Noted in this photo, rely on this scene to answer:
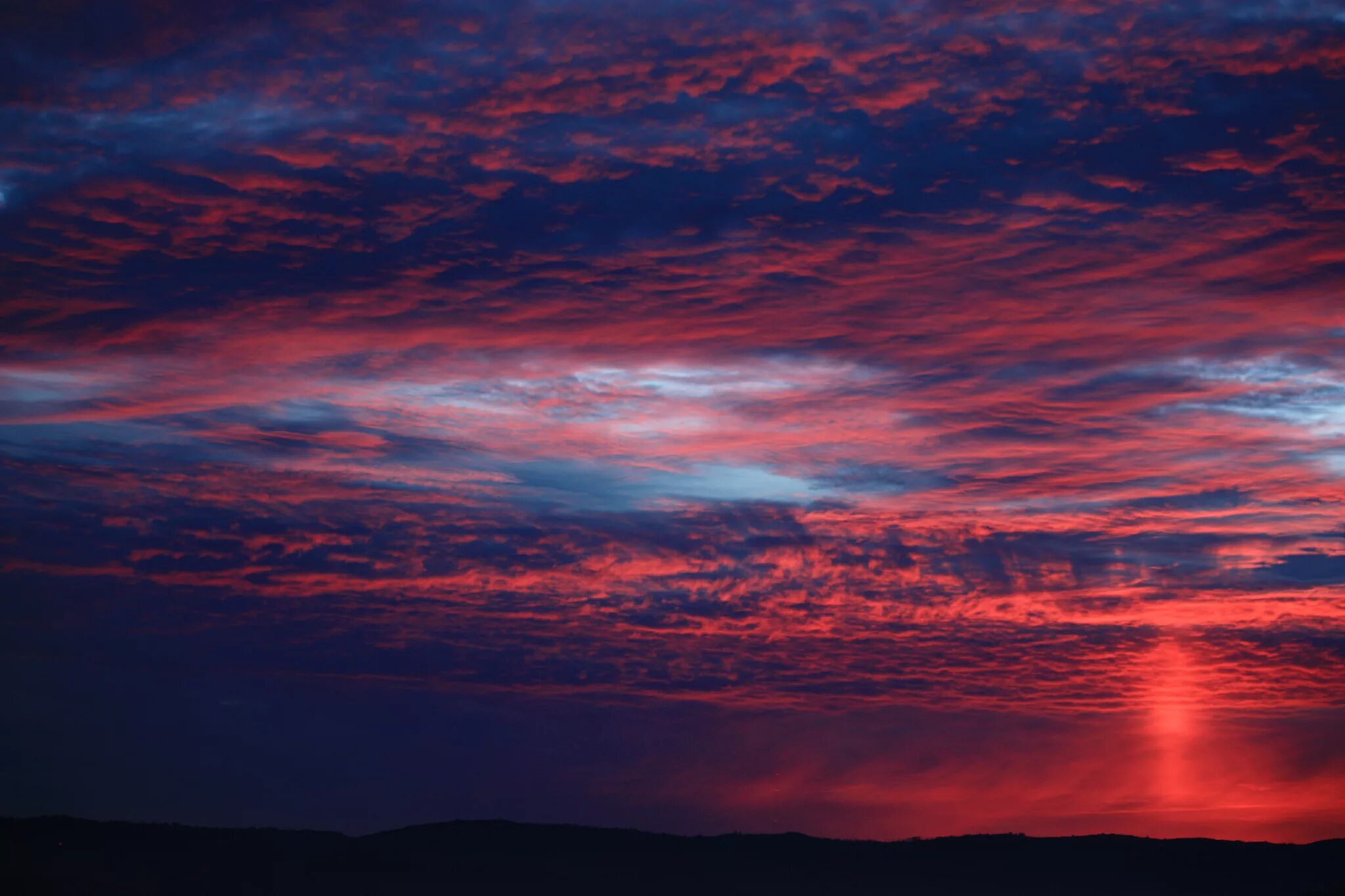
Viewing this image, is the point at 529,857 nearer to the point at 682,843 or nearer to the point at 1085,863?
the point at 682,843

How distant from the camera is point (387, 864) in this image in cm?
7469

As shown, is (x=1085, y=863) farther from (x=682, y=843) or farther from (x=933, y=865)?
(x=682, y=843)

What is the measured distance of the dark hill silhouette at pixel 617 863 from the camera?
66938 mm

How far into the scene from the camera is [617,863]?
261 ft

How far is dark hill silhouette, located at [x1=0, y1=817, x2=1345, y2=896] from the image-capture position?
6694cm

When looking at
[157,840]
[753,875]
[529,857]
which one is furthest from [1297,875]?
[157,840]

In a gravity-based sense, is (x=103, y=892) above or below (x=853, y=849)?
below

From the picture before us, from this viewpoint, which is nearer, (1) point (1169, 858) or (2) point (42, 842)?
(2) point (42, 842)

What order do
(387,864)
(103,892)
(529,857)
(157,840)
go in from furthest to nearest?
(529,857) → (387,864) → (157,840) → (103,892)

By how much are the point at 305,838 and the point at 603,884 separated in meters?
18.8

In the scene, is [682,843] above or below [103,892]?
above

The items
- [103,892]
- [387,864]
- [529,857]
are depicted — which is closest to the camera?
[103,892]

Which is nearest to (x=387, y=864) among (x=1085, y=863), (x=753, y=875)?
(x=753, y=875)

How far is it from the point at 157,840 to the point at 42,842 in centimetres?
627
